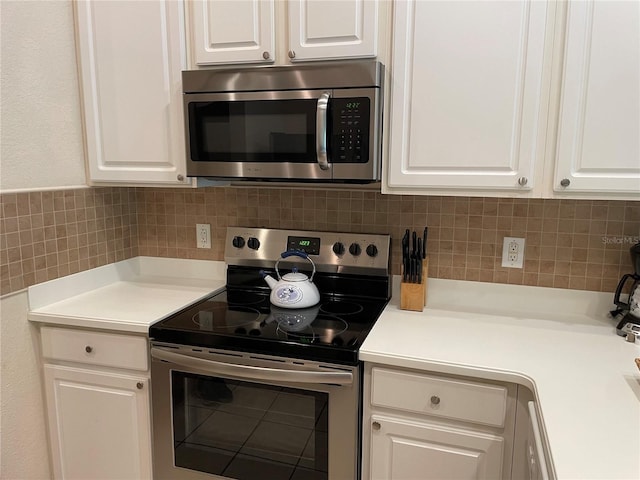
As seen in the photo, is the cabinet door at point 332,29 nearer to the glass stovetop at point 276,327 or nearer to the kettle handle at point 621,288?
the glass stovetop at point 276,327

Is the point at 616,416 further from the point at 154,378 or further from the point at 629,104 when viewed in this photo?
the point at 154,378

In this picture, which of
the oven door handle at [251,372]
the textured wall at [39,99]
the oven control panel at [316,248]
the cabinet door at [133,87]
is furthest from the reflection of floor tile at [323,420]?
the textured wall at [39,99]

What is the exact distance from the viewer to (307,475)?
161cm

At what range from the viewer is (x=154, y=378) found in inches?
68.3

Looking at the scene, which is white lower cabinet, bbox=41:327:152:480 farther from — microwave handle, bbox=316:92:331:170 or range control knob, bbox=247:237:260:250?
microwave handle, bbox=316:92:331:170

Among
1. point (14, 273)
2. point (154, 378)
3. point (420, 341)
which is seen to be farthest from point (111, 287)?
point (420, 341)

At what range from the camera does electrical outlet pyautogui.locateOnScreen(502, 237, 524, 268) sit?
1869 millimetres

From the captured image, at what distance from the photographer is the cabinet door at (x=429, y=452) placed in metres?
1.45

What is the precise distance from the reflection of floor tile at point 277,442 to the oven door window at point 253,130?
0.91 metres

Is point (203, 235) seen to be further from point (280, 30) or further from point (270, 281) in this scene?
point (280, 30)

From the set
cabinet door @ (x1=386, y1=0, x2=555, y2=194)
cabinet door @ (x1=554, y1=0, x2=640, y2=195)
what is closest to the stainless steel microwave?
cabinet door @ (x1=386, y1=0, x2=555, y2=194)

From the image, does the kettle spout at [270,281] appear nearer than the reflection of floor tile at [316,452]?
No

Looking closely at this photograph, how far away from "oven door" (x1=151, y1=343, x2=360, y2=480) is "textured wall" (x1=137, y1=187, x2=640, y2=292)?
0.68 m

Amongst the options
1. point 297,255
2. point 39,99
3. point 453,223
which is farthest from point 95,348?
point 453,223
